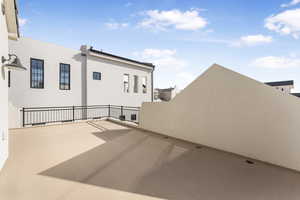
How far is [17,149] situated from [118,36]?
305 inches

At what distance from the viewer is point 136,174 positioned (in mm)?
2990

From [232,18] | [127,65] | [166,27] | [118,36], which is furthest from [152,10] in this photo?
[127,65]

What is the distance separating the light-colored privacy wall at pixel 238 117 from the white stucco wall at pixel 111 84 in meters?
6.39

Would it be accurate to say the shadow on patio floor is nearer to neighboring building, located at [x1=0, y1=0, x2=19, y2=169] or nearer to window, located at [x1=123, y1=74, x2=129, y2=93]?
neighboring building, located at [x1=0, y1=0, x2=19, y2=169]

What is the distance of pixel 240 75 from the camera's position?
413cm

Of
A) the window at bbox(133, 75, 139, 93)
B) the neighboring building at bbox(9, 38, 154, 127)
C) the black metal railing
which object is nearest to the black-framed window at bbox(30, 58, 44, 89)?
the neighboring building at bbox(9, 38, 154, 127)

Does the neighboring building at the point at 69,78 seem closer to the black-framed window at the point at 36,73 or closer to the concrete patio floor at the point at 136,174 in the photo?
A: the black-framed window at the point at 36,73

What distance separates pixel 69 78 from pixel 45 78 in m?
1.29

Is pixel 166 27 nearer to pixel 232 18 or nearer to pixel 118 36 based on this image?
pixel 118 36

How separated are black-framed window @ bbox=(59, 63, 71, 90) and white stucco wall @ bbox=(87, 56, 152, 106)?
1187 millimetres

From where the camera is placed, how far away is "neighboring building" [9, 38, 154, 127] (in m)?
7.57

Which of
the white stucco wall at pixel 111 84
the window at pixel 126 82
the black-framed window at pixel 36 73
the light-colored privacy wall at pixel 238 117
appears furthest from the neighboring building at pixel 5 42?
the window at pixel 126 82

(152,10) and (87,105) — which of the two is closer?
(152,10)

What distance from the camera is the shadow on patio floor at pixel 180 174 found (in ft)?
8.02
